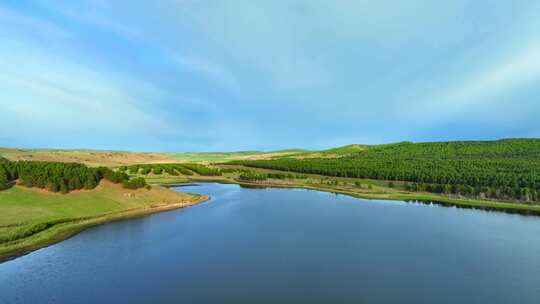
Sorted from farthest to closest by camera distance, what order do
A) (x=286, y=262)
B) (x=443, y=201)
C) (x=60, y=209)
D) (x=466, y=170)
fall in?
(x=466, y=170) < (x=443, y=201) < (x=60, y=209) < (x=286, y=262)

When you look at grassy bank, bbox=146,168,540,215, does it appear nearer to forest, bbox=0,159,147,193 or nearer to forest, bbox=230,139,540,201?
forest, bbox=230,139,540,201

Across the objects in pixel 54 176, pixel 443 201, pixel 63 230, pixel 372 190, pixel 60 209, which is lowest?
pixel 63 230

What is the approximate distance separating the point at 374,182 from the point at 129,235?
76313 mm

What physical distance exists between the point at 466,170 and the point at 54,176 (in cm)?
10908

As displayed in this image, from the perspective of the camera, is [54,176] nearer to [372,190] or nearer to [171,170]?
[171,170]

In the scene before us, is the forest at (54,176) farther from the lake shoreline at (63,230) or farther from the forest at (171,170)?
the forest at (171,170)

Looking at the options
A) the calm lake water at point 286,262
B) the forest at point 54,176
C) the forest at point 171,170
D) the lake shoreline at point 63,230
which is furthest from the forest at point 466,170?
the forest at point 54,176

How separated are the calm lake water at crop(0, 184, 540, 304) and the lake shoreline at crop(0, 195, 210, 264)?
5.67ft

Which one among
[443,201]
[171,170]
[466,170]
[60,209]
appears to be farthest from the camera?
[171,170]

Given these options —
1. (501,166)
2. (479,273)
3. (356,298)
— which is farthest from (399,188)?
(356,298)

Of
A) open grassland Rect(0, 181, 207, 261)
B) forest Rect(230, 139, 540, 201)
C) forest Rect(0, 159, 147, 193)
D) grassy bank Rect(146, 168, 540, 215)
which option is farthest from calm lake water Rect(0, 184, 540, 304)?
forest Rect(230, 139, 540, 201)

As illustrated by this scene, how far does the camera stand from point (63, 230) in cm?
4141

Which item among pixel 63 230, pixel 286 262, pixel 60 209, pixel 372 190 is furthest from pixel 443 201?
pixel 60 209

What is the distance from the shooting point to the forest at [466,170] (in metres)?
73.1
